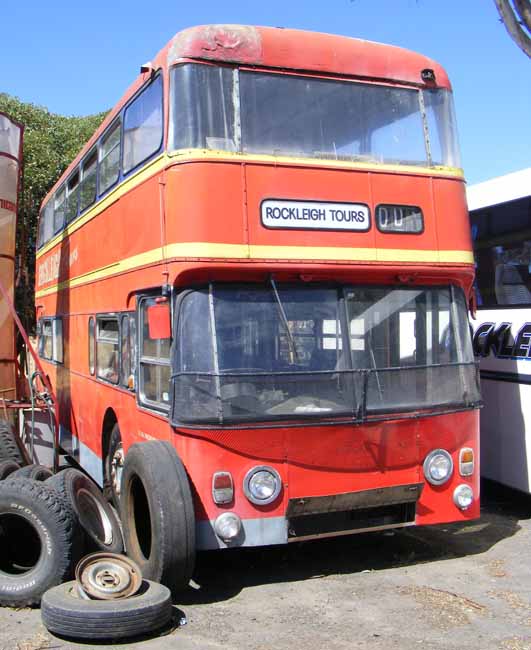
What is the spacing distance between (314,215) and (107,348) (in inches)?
130

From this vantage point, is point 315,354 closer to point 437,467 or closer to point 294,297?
point 294,297

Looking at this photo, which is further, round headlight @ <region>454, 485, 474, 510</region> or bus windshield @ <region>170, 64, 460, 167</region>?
round headlight @ <region>454, 485, 474, 510</region>

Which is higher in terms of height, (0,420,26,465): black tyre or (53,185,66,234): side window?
(53,185,66,234): side window

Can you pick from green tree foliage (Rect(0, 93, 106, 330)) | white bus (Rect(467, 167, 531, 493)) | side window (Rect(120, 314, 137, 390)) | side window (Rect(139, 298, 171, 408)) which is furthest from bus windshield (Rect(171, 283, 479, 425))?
green tree foliage (Rect(0, 93, 106, 330))

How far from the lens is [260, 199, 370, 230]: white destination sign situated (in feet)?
19.2

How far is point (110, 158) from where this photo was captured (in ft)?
26.5

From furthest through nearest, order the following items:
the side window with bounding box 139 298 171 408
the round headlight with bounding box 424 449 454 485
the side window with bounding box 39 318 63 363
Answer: the side window with bounding box 39 318 63 363 → the round headlight with bounding box 424 449 454 485 → the side window with bounding box 139 298 171 408

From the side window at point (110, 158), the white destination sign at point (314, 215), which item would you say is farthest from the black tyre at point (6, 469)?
the white destination sign at point (314, 215)

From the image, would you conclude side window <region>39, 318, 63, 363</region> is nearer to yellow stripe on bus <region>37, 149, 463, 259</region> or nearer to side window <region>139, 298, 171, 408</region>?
yellow stripe on bus <region>37, 149, 463, 259</region>

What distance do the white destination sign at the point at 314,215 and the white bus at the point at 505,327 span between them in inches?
96.2

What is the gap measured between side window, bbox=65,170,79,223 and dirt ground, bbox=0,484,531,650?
521 centimetres

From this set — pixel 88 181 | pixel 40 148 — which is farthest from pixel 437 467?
pixel 40 148

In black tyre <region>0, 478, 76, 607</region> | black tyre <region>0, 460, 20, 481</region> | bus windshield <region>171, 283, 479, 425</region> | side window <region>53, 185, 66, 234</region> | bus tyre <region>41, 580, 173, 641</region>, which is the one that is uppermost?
side window <region>53, 185, 66, 234</region>

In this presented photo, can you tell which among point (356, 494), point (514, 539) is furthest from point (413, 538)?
point (356, 494)
